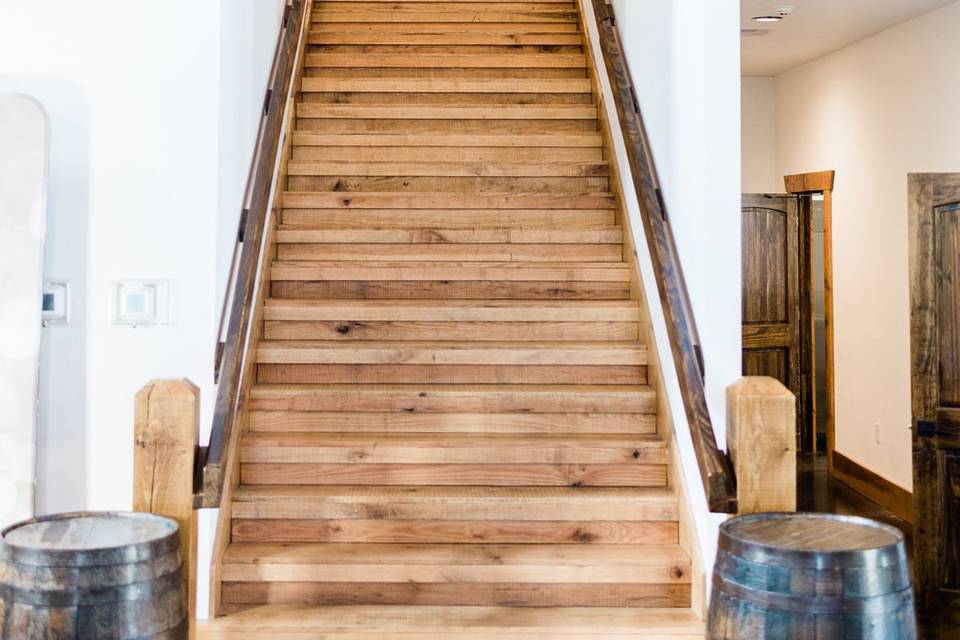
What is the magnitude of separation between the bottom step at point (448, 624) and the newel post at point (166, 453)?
2.30 feet

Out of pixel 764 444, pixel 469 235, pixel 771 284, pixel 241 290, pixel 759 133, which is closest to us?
pixel 764 444

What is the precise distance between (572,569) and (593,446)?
0.47 m

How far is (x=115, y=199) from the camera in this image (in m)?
3.09

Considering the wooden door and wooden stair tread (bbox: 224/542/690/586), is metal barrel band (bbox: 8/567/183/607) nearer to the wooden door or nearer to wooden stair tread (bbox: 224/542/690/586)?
wooden stair tread (bbox: 224/542/690/586)

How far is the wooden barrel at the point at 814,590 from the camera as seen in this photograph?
1.83 m

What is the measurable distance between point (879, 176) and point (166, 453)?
4.93 metres

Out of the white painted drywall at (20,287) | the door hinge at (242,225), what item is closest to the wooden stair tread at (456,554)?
the white painted drywall at (20,287)

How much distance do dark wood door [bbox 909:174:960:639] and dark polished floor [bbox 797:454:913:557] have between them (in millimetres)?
1008

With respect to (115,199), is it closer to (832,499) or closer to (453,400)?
(453,400)

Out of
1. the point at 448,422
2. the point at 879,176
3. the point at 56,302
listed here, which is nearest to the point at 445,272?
the point at 448,422

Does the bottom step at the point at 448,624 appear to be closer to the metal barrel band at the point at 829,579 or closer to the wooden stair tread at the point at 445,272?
the metal barrel band at the point at 829,579

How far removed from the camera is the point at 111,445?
3.07m

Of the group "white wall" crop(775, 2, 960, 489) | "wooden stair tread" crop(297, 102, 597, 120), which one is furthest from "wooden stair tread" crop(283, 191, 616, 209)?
"white wall" crop(775, 2, 960, 489)

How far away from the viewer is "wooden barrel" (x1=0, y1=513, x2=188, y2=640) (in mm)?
1845
